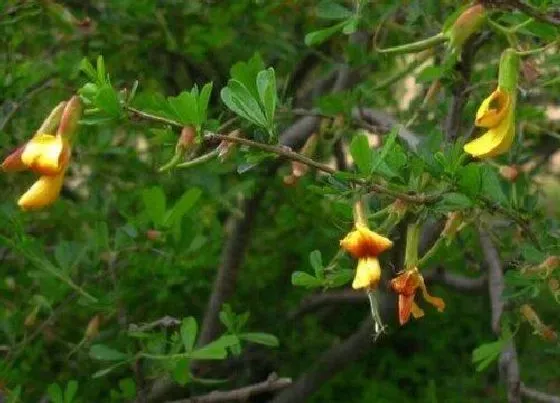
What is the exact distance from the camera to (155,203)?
1.60 metres

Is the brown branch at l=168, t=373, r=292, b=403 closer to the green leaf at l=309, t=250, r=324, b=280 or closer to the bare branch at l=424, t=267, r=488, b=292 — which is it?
the green leaf at l=309, t=250, r=324, b=280

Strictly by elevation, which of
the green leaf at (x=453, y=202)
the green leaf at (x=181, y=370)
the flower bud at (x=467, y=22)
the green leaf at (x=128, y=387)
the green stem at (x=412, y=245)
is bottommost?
the green leaf at (x=128, y=387)

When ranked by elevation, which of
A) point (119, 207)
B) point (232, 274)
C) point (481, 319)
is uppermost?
point (119, 207)

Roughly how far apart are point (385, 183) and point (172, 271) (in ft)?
2.28

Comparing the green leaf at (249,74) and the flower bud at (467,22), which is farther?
the green leaf at (249,74)

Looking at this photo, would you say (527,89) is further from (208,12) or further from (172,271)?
(208,12)

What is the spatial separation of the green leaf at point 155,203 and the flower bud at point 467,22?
2.26ft

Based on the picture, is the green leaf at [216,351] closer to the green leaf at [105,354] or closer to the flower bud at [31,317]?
the green leaf at [105,354]

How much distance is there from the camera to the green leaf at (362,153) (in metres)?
1.04

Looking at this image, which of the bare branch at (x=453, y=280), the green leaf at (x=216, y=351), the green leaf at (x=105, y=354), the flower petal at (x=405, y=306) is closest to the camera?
the flower petal at (x=405, y=306)


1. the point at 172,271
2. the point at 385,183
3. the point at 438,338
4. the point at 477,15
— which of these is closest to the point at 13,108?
the point at 172,271

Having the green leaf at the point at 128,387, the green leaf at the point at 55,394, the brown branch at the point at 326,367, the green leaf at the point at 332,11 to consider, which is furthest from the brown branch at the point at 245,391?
the green leaf at the point at 332,11

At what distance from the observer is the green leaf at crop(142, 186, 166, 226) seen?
1581 mm

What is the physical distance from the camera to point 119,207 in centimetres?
201
